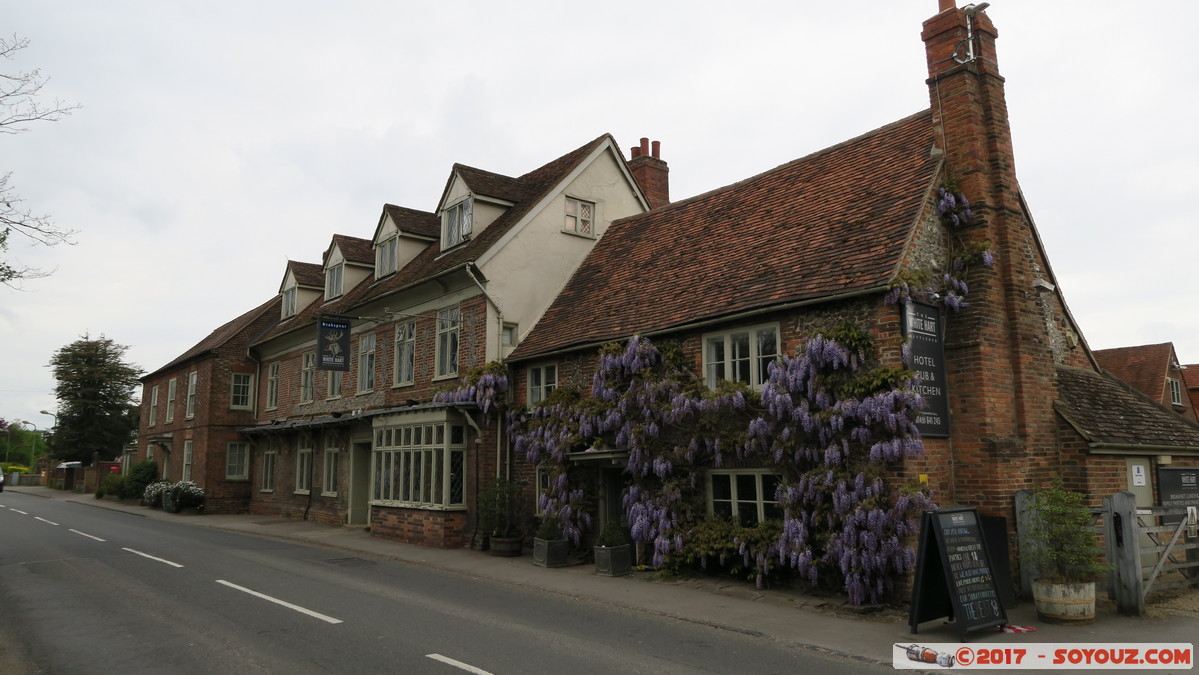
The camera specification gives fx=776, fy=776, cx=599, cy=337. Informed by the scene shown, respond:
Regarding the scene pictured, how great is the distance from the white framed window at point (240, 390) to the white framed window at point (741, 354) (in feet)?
80.4

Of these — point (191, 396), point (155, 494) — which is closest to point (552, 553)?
point (155, 494)

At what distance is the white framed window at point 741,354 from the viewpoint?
42.0 feet

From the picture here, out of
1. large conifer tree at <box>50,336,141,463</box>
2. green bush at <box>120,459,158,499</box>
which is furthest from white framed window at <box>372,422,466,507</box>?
large conifer tree at <box>50,336,141,463</box>

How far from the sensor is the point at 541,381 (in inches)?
696

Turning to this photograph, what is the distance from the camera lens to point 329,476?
24672 millimetres

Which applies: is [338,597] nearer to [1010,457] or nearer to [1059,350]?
[1010,457]

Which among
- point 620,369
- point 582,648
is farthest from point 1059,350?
point 582,648

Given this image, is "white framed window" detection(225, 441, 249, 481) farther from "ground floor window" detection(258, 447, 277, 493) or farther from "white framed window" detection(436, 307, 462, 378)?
"white framed window" detection(436, 307, 462, 378)

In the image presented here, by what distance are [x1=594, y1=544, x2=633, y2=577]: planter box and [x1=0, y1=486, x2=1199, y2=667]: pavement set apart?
241mm

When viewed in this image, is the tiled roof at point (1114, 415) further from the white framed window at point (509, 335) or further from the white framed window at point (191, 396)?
the white framed window at point (191, 396)

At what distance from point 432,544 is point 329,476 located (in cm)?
808

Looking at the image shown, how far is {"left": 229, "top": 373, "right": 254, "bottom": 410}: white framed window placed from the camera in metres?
31.5

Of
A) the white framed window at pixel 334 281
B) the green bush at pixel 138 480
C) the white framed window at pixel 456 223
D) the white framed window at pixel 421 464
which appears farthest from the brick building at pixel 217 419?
the white framed window at pixel 456 223

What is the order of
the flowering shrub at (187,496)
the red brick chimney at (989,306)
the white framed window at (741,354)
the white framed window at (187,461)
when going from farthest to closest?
the white framed window at (187,461), the flowering shrub at (187,496), the white framed window at (741,354), the red brick chimney at (989,306)
